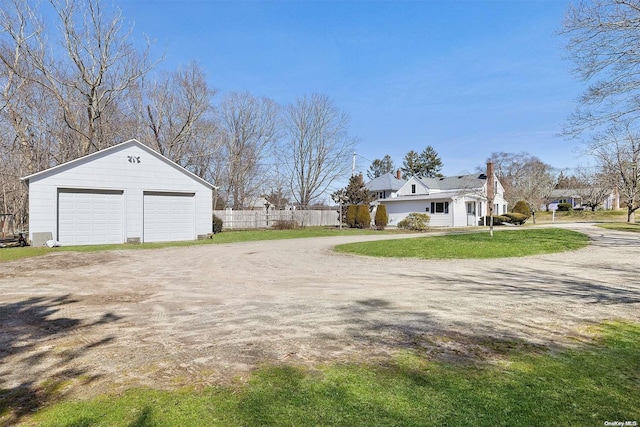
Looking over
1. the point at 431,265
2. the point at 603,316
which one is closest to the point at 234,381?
the point at 603,316

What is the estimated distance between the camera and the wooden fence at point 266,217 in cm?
3022

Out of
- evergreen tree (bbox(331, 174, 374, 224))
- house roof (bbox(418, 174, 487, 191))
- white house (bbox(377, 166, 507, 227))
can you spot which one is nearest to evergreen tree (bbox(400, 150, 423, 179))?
house roof (bbox(418, 174, 487, 191))

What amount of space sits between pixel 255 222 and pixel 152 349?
91.0ft

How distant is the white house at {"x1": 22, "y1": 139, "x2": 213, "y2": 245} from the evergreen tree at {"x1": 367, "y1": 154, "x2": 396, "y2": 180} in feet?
208

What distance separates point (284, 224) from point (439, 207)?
14584 millimetres

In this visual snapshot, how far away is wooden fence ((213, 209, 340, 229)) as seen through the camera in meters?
30.2

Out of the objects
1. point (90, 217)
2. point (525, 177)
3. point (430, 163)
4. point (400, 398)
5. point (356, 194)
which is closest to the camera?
point (400, 398)

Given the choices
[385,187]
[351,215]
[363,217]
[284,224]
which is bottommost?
[284,224]

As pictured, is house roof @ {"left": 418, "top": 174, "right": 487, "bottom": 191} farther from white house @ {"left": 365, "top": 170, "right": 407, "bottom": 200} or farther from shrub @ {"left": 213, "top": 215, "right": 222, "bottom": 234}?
shrub @ {"left": 213, "top": 215, "right": 222, "bottom": 234}

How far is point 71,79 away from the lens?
25219mm

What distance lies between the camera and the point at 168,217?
2005 cm

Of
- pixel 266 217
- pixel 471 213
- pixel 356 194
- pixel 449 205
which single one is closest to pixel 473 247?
pixel 266 217

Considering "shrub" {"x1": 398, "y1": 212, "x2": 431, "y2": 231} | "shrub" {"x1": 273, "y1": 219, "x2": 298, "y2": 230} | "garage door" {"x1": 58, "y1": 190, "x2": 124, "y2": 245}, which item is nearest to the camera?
"garage door" {"x1": 58, "y1": 190, "x2": 124, "y2": 245}

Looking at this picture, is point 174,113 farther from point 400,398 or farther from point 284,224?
point 400,398
